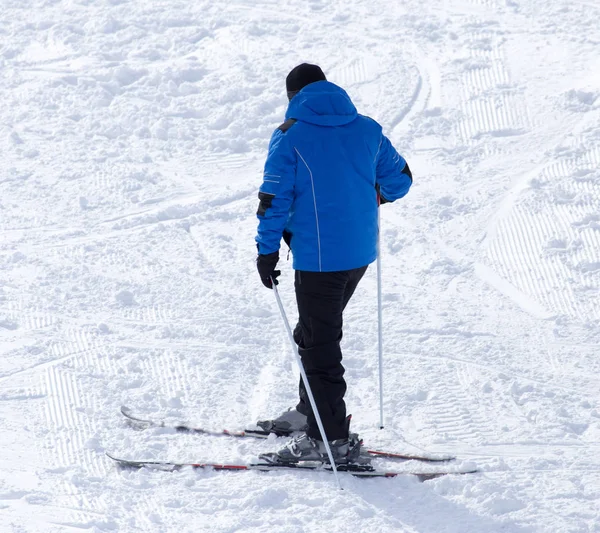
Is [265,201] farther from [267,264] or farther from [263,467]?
[263,467]

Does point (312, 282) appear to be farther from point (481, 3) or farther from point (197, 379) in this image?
point (481, 3)

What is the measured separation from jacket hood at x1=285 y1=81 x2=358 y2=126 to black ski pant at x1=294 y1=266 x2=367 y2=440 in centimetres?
74

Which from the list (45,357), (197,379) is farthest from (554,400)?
(45,357)

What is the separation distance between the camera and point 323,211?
3779 millimetres

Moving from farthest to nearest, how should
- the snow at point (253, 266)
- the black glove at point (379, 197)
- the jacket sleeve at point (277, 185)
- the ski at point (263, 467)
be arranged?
1. the black glove at point (379, 197)
2. the ski at point (263, 467)
3. the snow at point (253, 266)
4. the jacket sleeve at point (277, 185)

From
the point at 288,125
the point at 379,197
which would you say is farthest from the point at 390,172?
the point at 288,125

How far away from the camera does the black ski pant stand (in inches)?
154

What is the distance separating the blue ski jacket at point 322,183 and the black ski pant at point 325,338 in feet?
0.25

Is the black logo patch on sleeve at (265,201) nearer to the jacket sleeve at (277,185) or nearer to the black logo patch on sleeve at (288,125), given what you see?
the jacket sleeve at (277,185)

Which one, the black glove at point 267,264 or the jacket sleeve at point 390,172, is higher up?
the jacket sleeve at point 390,172

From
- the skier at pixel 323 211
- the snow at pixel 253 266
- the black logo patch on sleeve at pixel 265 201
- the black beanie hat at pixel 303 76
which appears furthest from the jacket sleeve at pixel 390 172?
the snow at pixel 253 266

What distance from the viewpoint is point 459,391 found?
190 inches

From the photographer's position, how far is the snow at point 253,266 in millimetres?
3953

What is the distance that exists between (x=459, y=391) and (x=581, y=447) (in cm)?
84
